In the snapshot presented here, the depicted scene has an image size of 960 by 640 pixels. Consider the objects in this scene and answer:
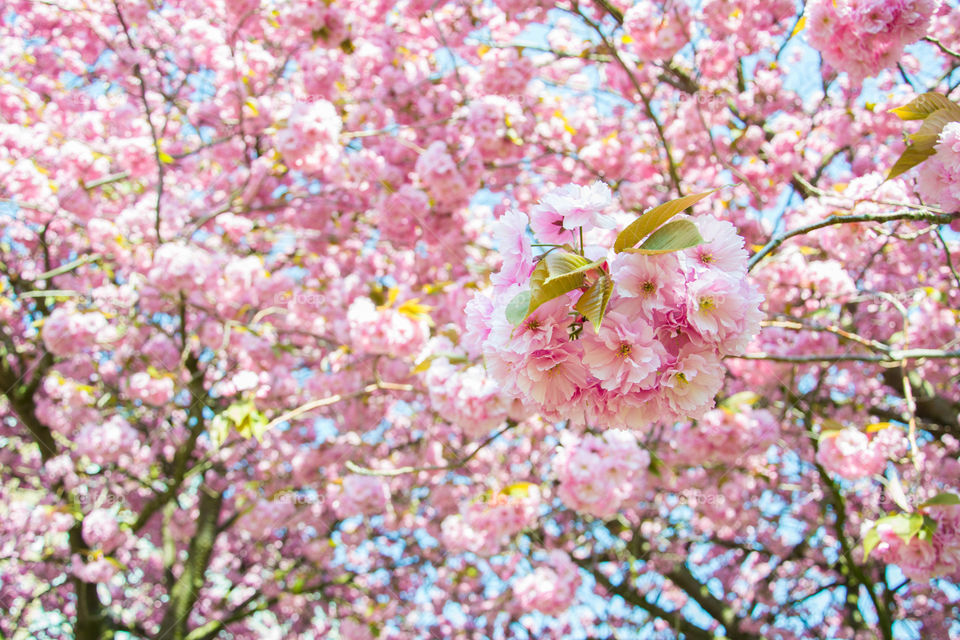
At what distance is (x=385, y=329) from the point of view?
3.05 metres

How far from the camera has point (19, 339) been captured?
519 centimetres

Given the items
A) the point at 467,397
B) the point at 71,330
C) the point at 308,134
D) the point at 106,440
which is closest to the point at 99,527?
the point at 106,440

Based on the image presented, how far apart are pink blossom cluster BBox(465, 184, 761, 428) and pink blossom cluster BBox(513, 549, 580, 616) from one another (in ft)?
9.07

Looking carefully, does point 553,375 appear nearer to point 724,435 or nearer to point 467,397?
point 467,397

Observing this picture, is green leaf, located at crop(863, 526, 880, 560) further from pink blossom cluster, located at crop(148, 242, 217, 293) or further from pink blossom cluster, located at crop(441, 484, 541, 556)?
pink blossom cluster, located at crop(148, 242, 217, 293)

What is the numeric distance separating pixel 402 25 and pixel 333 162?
195cm

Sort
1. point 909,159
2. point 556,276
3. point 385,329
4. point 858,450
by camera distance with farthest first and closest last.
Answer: point 385,329, point 858,450, point 909,159, point 556,276

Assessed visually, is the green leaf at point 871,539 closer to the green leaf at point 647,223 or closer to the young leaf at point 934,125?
the young leaf at point 934,125

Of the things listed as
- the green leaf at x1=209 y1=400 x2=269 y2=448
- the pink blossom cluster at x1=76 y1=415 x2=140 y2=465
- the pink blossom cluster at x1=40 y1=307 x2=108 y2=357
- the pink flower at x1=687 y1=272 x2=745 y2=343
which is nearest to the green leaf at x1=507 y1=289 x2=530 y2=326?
the pink flower at x1=687 y1=272 x2=745 y2=343

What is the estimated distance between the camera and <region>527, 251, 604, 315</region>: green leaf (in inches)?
36.8

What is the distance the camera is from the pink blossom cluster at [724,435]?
3.27 meters

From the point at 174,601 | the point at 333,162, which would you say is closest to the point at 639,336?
the point at 333,162

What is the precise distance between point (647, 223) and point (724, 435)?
2631 mm

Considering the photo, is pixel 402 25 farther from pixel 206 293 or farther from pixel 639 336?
pixel 639 336
